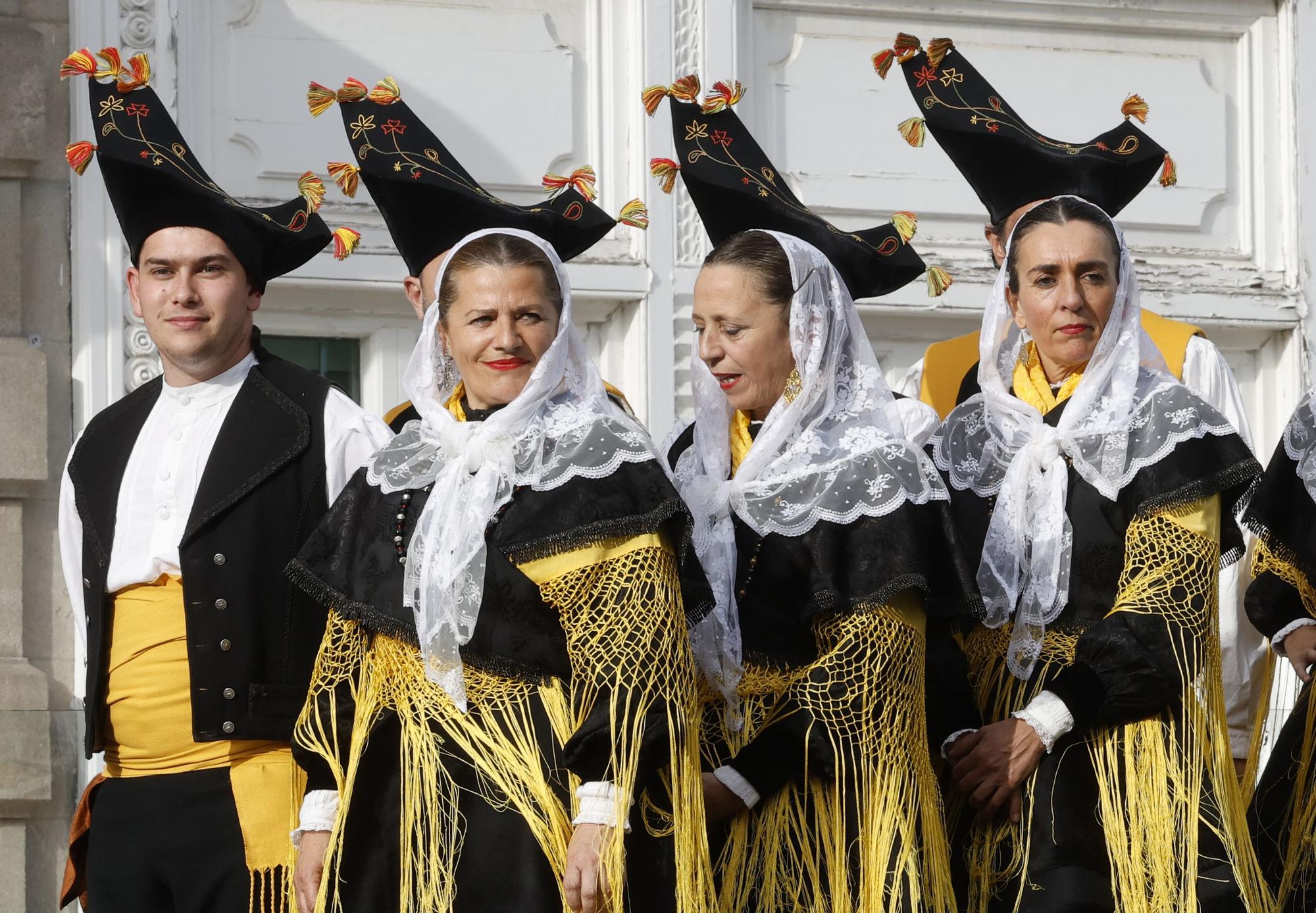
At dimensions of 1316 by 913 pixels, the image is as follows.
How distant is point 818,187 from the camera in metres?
5.95

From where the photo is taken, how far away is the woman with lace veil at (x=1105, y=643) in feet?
11.1

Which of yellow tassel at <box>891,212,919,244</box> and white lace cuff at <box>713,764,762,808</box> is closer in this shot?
white lace cuff at <box>713,764,762,808</box>

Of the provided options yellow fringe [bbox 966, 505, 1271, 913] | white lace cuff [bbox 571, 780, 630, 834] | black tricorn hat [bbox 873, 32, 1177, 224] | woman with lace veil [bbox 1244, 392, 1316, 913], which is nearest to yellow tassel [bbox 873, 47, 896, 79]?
black tricorn hat [bbox 873, 32, 1177, 224]

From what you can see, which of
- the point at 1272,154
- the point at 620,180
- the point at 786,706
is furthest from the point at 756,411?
the point at 1272,154

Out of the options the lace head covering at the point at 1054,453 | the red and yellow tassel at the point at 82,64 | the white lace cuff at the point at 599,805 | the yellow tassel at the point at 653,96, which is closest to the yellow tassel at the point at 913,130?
the yellow tassel at the point at 653,96

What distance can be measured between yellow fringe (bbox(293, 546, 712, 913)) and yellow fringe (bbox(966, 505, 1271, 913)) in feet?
2.04

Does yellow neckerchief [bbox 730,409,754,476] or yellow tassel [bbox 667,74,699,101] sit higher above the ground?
yellow tassel [bbox 667,74,699,101]

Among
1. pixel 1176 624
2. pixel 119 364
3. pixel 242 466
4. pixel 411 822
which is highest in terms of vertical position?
pixel 119 364

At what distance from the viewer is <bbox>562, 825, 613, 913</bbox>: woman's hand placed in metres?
2.98

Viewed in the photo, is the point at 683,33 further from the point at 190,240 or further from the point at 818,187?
the point at 190,240

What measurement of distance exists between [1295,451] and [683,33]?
252 cm

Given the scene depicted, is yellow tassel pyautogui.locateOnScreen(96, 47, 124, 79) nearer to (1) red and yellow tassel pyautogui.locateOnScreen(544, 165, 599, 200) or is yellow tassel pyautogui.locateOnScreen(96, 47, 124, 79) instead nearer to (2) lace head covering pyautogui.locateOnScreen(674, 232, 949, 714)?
(1) red and yellow tassel pyautogui.locateOnScreen(544, 165, 599, 200)

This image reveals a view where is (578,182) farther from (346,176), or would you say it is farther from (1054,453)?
(1054,453)

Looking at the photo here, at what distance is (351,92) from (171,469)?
1064 millimetres
